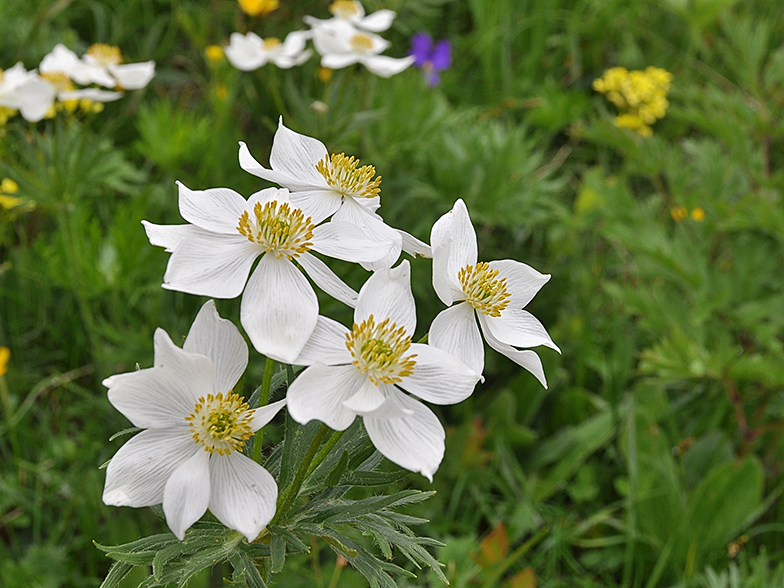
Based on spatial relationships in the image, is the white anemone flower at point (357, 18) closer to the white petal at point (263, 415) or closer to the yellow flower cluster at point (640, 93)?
the yellow flower cluster at point (640, 93)

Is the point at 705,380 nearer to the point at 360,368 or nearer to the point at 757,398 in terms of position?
the point at 757,398

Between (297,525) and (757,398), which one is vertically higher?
(297,525)

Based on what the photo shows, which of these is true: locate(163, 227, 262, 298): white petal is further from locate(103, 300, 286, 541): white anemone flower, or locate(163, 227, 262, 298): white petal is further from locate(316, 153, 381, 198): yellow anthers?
locate(316, 153, 381, 198): yellow anthers

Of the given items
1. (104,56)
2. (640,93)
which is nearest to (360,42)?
(104,56)

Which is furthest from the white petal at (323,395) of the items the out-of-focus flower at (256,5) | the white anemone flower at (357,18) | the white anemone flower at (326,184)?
the out-of-focus flower at (256,5)

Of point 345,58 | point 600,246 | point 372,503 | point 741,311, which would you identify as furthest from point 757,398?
point 372,503

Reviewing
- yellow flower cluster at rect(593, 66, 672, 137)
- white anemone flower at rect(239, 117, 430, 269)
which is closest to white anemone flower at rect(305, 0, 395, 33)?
yellow flower cluster at rect(593, 66, 672, 137)
